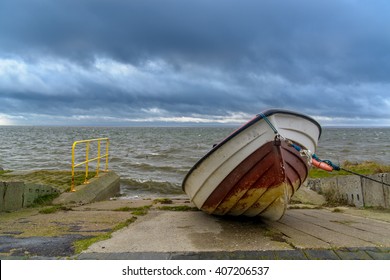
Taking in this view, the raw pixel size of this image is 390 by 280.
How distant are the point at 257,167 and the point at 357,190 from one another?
13.7 ft

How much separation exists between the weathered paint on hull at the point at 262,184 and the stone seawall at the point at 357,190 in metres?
2.75

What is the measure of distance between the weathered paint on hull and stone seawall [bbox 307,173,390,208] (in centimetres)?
275

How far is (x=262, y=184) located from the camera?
4.93 m

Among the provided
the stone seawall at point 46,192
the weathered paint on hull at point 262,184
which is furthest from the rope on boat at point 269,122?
the stone seawall at point 46,192

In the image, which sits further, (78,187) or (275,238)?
(78,187)

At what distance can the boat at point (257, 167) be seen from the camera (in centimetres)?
477

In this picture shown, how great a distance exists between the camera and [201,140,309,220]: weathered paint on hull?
4.78m

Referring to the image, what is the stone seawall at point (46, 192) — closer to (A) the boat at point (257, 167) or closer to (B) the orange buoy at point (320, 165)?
(A) the boat at point (257, 167)

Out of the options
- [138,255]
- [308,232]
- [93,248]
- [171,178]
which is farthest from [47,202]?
[171,178]

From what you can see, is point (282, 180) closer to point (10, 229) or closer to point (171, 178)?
point (10, 229)

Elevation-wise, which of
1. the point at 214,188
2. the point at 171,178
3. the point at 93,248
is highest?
the point at 214,188

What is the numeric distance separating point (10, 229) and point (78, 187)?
359 cm
